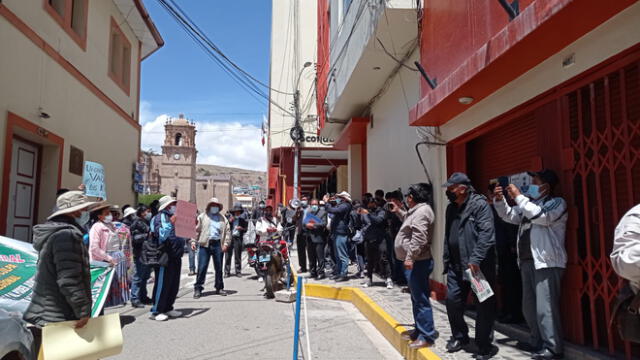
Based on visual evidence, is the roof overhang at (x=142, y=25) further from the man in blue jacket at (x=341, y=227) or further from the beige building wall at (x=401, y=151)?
the man in blue jacket at (x=341, y=227)

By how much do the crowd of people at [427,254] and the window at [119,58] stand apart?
21.3 feet

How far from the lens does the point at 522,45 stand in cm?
455

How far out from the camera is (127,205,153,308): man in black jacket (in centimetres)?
825

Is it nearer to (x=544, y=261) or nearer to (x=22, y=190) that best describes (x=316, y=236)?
(x=544, y=261)

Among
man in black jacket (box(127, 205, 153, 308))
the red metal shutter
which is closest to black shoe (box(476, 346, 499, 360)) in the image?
the red metal shutter

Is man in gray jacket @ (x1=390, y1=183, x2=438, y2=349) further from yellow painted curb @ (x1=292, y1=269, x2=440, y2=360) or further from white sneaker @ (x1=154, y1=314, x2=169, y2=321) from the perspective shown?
white sneaker @ (x1=154, y1=314, x2=169, y2=321)

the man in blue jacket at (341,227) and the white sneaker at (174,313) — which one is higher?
the man in blue jacket at (341,227)

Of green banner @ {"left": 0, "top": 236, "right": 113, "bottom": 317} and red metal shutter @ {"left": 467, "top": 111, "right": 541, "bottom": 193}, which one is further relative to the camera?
red metal shutter @ {"left": 467, "top": 111, "right": 541, "bottom": 193}

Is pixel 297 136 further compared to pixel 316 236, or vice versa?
pixel 297 136

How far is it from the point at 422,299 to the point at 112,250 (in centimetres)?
457

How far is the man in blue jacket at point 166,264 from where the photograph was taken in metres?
6.97

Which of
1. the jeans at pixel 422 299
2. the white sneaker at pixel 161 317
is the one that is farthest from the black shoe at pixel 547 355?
the white sneaker at pixel 161 317

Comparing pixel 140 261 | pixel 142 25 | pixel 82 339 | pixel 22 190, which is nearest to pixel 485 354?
pixel 82 339

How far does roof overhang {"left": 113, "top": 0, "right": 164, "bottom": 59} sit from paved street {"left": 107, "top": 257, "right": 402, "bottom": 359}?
9196 millimetres
